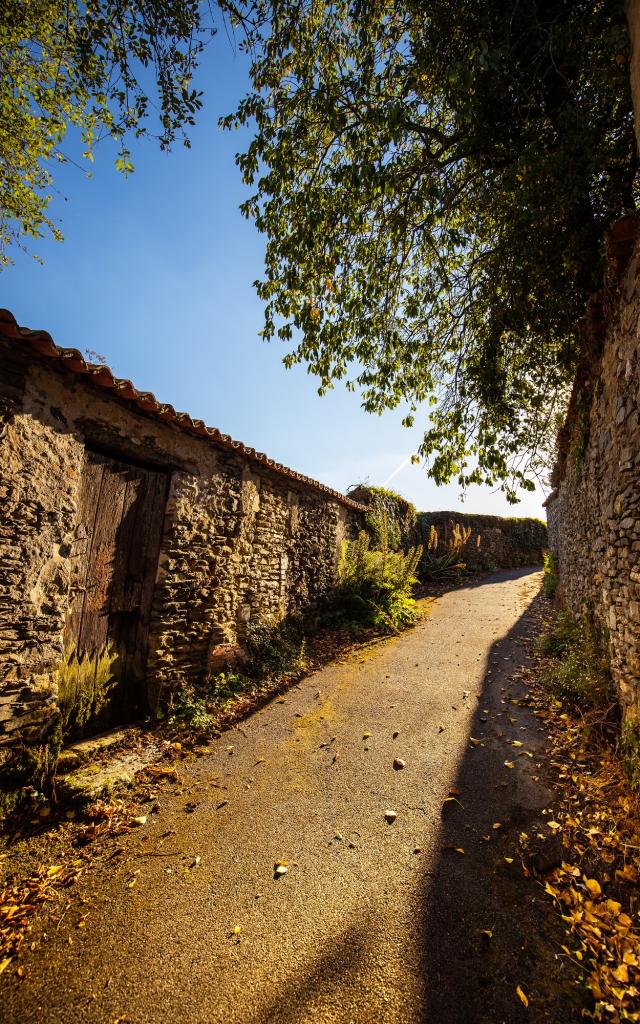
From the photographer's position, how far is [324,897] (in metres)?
2.40

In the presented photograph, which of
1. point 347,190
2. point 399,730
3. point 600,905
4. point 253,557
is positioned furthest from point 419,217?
point 600,905

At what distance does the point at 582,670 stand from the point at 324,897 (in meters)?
3.47

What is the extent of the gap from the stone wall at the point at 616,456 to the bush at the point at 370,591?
390 cm

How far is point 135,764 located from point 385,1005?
266 cm

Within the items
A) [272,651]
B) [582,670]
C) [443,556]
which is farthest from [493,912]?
[443,556]

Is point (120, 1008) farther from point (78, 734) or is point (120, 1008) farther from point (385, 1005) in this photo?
point (78, 734)

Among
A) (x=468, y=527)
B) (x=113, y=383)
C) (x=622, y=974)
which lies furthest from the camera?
(x=468, y=527)

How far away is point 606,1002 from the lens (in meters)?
1.74

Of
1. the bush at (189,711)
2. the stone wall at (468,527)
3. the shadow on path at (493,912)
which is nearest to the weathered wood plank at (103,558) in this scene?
the bush at (189,711)

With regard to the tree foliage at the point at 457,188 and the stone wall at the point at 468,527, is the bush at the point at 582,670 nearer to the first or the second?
the tree foliage at the point at 457,188

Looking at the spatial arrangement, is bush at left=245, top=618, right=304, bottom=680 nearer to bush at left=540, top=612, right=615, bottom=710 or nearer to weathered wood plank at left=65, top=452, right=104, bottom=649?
weathered wood plank at left=65, top=452, right=104, bottom=649

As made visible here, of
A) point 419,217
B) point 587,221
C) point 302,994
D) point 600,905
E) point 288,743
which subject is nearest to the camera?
point 302,994

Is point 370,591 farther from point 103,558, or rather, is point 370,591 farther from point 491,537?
point 491,537

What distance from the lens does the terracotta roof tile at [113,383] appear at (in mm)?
3037
